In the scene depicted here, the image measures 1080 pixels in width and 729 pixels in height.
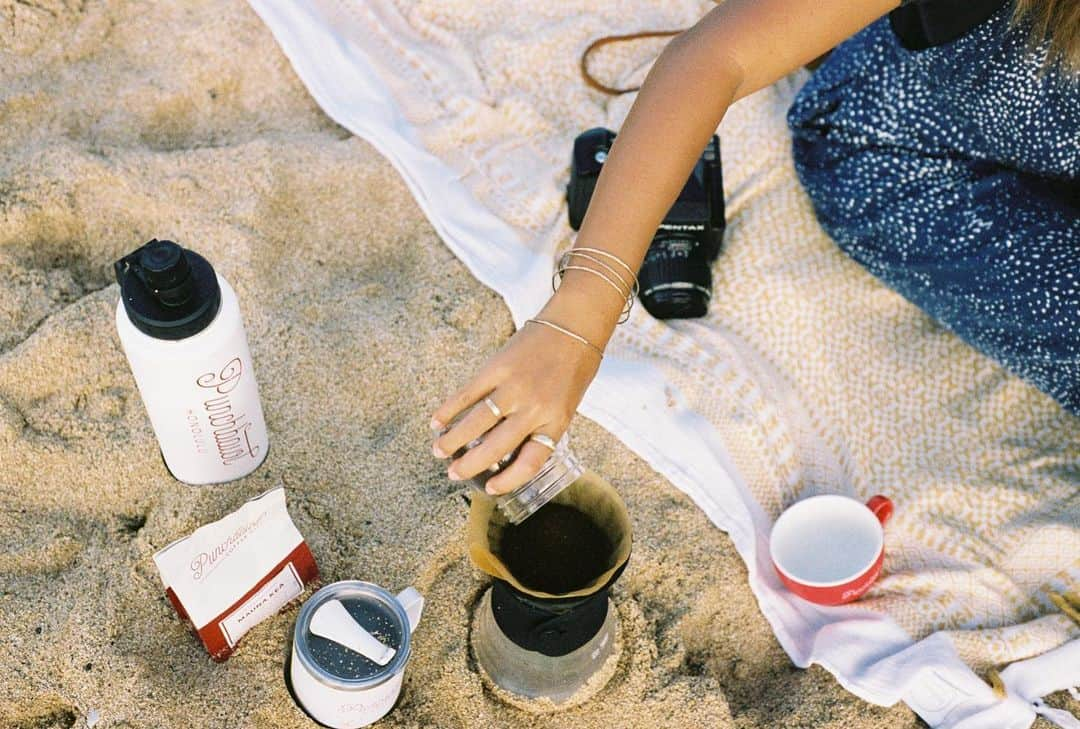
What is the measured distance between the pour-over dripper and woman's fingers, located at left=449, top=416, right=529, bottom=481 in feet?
0.42

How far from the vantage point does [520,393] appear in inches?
42.0

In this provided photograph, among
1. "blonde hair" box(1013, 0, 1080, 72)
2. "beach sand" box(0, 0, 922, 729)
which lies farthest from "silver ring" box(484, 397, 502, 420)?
"blonde hair" box(1013, 0, 1080, 72)

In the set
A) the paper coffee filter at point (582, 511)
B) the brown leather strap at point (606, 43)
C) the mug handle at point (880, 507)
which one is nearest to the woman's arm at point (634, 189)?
the paper coffee filter at point (582, 511)

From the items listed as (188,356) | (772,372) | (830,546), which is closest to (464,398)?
(188,356)

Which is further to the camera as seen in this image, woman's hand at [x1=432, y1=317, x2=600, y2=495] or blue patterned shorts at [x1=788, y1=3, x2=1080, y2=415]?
blue patterned shorts at [x1=788, y1=3, x2=1080, y2=415]

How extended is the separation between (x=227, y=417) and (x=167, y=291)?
0.22 m

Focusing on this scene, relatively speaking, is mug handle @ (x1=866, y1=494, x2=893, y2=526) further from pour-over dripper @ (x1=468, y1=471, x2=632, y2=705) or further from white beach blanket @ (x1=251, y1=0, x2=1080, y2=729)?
pour-over dripper @ (x1=468, y1=471, x2=632, y2=705)

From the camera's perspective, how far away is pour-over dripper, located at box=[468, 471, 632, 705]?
1137 mm

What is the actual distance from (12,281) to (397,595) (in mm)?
725

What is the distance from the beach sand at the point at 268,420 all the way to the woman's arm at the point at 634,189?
1.26ft

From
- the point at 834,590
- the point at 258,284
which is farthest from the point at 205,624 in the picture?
the point at 834,590

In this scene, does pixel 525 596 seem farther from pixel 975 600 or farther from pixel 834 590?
pixel 975 600

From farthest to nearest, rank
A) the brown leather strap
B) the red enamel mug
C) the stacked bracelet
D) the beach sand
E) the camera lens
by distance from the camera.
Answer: the brown leather strap < the camera lens < the red enamel mug < the beach sand < the stacked bracelet

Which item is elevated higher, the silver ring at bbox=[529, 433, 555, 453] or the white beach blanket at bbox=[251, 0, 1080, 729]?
the silver ring at bbox=[529, 433, 555, 453]
